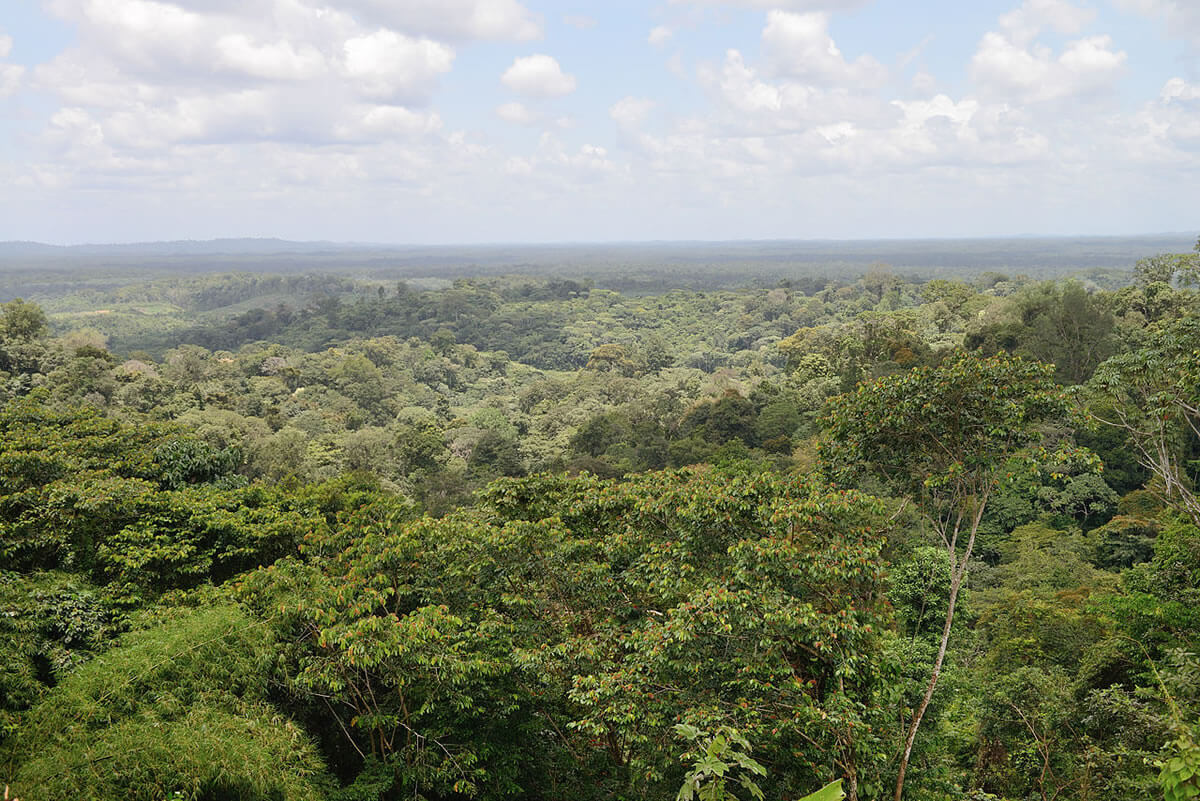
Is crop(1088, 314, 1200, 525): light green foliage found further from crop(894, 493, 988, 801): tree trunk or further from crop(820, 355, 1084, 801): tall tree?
crop(894, 493, 988, 801): tree trunk

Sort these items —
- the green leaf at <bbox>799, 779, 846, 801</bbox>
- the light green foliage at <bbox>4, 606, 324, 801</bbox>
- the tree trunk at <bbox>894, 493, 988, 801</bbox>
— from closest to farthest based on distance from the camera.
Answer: the green leaf at <bbox>799, 779, 846, 801</bbox>, the light green foliage at <bbox>4, 606, 324, 801</bbox>, the tree trunk at <bbox>894, 493, 988, 801</bbox>

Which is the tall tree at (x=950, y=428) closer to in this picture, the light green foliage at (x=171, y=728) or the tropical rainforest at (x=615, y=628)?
the tropical rainforest at (x=615, y=628)

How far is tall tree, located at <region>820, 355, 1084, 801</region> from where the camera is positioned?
24.3 ft

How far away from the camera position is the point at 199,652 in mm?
7195

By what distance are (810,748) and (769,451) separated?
24792 millimetres

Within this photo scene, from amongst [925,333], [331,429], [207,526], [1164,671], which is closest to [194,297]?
[331,429]

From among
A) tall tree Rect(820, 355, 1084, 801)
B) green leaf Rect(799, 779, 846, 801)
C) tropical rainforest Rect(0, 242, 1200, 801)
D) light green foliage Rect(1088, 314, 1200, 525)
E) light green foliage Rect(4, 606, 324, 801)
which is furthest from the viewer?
light green foliage Rect(1088, 314, 1200, 525)

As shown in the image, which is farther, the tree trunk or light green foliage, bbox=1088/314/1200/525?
light green foliage, bbox=1088/314/1200/525

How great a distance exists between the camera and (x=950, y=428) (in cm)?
772

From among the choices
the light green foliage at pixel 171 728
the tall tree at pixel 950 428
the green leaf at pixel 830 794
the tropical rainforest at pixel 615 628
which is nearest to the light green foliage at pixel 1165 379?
the tropical rainforest at pixel 615 628

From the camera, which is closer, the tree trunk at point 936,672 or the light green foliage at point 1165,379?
the tree trunk at point 936,672

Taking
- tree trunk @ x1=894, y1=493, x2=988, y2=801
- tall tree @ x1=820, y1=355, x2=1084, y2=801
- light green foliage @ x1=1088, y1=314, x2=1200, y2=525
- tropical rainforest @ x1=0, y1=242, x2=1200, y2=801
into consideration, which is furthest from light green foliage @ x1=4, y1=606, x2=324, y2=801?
light green foliage @ x1=1088, y1=314, x2=1200, y2=525

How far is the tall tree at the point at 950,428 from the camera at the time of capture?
7410 mm

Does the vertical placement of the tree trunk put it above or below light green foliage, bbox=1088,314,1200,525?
below
